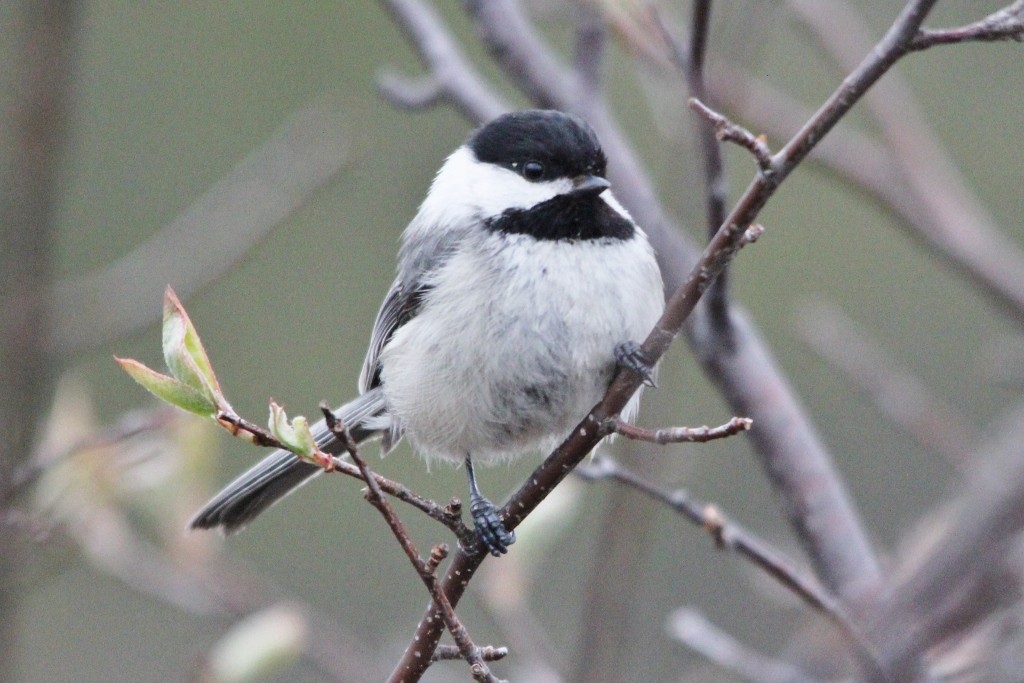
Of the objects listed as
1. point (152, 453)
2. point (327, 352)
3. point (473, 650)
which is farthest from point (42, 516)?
point (327, 352)

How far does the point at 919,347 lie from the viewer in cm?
657

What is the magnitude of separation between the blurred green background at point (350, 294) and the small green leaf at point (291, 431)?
4.78 m

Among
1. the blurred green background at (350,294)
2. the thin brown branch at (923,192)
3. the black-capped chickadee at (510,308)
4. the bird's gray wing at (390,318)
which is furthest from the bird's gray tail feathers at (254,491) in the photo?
the blurred green background at (350,294)

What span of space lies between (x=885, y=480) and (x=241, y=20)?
4.28m

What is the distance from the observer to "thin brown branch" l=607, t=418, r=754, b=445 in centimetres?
140

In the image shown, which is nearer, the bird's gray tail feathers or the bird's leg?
the bird's leg

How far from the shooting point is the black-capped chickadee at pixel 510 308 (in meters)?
2.13

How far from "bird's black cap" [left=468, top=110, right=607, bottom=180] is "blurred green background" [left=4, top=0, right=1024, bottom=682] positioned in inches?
158

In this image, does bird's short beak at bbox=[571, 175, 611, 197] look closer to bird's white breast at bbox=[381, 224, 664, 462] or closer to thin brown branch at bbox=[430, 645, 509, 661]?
bird's white breast at bbox=[381, 224, 664, 462]

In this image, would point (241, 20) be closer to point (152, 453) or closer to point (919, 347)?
point (919, 347)

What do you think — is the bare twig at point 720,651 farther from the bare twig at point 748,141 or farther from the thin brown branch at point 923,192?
the thin brown branch at point 923,192

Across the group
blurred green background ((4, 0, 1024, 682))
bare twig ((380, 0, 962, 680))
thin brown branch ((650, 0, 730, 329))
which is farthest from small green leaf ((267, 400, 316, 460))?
blurred green background ((4, 0, 1024, 682))

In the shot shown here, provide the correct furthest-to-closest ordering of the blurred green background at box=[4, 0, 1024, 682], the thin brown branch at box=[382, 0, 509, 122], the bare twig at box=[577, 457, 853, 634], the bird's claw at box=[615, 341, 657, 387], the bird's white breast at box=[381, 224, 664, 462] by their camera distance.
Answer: the blurred green background at box=[4, 0, 1024, 682]
the thin brown branch at box=[382, 0, 509, 122]
the bird's white breast at box=[381, 224, 664, 462]
the bird's claw at box=[615, 341, 657, 387]
the bare twig at box=[577, 457, 853, 634]

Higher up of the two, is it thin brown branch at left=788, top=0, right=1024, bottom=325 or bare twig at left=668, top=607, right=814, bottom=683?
thin brown branch at left=788, top=0, right=1024, bottom=325
